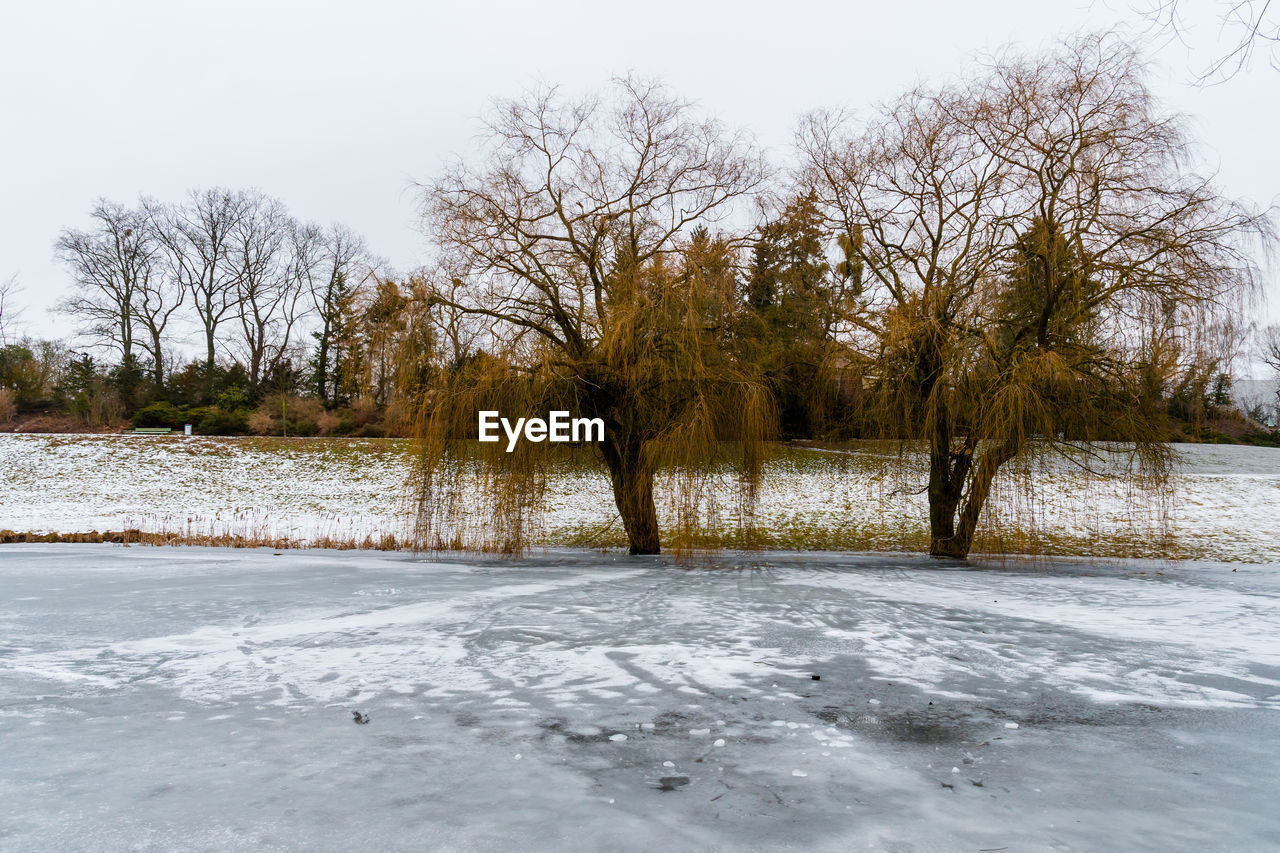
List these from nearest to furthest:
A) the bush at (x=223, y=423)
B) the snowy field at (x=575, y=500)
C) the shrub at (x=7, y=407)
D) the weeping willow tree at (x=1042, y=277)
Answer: the weeping willow tree at (x=1042, y=277), the snowy field at (x=575, y=500), the bush at (x=223, y=423), the shrub at (x=7, y=407)

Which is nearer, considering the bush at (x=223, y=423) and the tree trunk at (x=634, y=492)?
the tree trunk at (x=634, y=492)

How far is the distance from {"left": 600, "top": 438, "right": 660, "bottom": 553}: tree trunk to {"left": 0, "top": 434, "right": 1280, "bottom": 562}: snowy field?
65 cm

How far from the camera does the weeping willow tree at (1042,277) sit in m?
11.7

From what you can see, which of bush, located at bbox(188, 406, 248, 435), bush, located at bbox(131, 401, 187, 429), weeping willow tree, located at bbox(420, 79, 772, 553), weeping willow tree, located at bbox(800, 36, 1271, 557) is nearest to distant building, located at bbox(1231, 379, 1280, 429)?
weeping willow tree, located at bbox(800, 36, 1271, 557)

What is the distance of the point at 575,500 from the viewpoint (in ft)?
67.9

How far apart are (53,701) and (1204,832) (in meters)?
5.79

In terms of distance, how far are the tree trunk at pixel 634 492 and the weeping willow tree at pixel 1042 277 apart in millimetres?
3736

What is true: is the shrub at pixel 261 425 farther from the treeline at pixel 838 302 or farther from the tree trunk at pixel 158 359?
the treeline at pixel 838 302

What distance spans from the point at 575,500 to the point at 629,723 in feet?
53.9

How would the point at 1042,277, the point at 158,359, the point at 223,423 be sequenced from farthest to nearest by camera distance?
the point at 158,359
the point at 223,423
the point at 1042,277

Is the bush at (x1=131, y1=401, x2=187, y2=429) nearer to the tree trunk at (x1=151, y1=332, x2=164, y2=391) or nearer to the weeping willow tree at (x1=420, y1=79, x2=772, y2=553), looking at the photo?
the tree trunk at (x1=151, y1=332, x2=164, y2=391)

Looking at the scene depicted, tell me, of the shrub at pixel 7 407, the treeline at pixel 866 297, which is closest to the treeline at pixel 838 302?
the treeline at pixel 866 297

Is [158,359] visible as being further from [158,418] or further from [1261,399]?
[1261,399]

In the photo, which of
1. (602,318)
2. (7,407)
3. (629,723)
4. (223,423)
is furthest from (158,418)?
(629,723)
